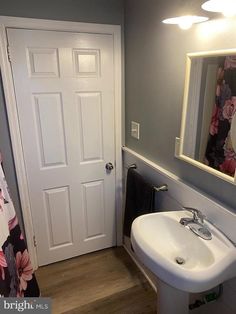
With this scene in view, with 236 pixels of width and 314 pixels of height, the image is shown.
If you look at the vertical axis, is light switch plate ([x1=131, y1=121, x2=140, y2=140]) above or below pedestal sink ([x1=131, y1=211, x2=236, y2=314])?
above

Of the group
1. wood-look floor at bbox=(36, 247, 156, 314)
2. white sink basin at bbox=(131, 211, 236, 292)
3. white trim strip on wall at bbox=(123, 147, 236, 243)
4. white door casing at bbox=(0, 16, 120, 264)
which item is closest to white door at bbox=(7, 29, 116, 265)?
white door casing at bbox=(0, 16, 120, 264)

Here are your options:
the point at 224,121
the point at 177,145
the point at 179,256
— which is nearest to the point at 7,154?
the point at 177,145

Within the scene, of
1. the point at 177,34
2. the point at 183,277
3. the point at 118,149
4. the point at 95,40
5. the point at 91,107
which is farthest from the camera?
the point at 118,149

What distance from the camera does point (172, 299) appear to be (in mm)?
1343

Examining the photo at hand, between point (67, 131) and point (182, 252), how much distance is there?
3.89 ft

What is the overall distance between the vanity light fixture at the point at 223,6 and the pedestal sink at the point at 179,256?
38.3 inches

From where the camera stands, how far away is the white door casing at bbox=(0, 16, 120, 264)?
173 cm

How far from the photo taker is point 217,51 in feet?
3.64

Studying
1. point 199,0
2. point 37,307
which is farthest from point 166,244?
point 199,0

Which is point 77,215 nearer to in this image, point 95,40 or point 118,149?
point 118,149

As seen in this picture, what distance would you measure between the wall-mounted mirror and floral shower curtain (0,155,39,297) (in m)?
1.04

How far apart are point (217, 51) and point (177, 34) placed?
13.5 inches

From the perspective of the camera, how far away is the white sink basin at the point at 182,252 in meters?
1.00

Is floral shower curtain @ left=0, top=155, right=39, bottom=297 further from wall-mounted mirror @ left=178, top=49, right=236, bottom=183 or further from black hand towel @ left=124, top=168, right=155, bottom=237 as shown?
wall-mounted mirror @ left=178, top=49, right=236, bottom=183
